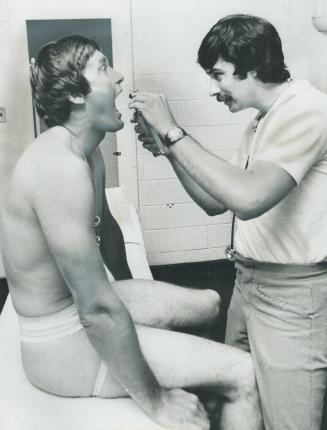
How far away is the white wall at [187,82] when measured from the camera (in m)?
2.24

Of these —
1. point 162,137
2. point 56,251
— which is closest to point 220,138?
point 162,137

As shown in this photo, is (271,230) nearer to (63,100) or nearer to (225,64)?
(225,64)

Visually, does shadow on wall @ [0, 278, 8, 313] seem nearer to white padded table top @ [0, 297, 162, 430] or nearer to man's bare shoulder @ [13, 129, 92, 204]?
white padded table top @ [0, 297, 162, 430]

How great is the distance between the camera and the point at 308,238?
1023mm

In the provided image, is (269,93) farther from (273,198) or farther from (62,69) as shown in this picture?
(62,69)

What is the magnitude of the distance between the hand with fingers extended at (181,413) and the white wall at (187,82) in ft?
5.20

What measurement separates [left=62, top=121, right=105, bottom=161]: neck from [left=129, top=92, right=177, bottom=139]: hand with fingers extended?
12 centimetres

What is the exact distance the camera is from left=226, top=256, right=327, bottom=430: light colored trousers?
3.26 feet

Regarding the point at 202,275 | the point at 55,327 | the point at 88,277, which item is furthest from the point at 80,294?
the point at 202,275

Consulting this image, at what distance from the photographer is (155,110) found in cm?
97

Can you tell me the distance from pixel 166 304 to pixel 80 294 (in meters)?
0.30

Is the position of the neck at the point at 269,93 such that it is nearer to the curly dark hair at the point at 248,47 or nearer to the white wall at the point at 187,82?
the curly dark hair at the point at 248,47

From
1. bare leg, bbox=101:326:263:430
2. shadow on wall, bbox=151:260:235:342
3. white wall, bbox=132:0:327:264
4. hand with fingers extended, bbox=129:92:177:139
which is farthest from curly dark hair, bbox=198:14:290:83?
shadow on wall, bbox=151:260:235:342

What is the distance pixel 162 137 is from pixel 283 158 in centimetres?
24
